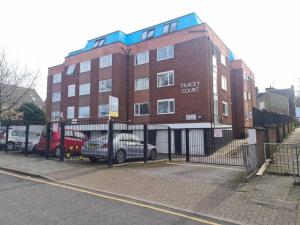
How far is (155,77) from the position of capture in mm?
27453

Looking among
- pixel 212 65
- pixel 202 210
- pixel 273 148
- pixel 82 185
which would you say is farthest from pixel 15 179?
pixel 212 65

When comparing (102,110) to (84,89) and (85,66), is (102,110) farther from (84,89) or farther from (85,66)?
(85,66)

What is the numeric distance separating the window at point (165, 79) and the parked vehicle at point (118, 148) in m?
12.8

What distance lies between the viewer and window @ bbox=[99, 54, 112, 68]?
3042 cm

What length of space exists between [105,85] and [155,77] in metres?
6.40

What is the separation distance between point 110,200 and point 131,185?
6.25 feet

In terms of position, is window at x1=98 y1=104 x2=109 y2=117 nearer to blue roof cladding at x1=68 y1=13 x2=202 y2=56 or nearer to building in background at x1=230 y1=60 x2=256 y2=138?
blue roof cladding at x1=68 y1=13 x2=202 y2=56

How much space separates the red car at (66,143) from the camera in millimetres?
15953

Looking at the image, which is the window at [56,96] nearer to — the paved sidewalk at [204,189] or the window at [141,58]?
the window at [141,58]

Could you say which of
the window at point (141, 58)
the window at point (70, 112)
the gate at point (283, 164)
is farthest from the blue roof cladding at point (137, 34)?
the gate at point (283, 164)

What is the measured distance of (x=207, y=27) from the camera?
81.9 ft

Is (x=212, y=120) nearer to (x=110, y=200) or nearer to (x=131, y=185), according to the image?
(x=131, y=185)

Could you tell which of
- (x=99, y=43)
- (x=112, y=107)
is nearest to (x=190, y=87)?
(x=112, y=107)

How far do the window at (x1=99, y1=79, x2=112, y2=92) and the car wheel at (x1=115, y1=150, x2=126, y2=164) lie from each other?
1709cm
